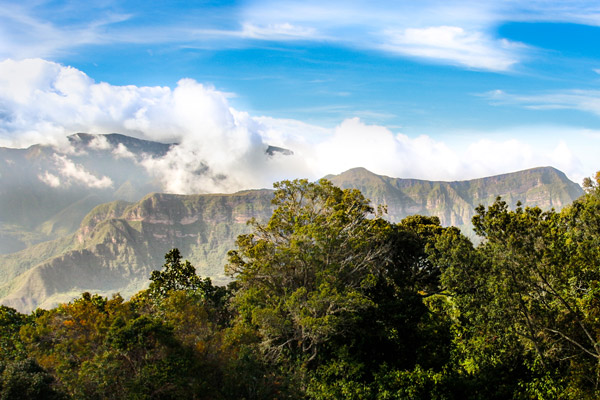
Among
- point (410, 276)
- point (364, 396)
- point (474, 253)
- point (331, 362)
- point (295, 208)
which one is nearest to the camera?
point (364, 396)

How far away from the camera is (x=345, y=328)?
2212cm


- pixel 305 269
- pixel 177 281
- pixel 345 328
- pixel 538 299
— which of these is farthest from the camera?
pixel 177 281

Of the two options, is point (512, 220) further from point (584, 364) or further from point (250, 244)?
point (250, 244)

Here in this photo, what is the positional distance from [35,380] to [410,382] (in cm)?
1538

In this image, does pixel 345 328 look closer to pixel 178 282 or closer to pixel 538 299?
pixel 538 299


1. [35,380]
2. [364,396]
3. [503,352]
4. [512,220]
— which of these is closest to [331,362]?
[364,396]

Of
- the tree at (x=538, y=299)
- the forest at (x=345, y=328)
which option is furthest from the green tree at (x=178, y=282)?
the tree at (x=538, y=299)

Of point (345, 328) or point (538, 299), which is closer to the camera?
point (538, 299)

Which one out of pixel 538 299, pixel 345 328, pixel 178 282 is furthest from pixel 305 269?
pixel 178 282

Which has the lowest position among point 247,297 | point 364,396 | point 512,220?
point 364,396

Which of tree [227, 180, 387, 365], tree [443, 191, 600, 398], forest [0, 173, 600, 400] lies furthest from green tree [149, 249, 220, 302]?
tree [443, 191, 600, 398]

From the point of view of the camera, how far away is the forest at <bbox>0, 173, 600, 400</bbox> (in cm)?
1471

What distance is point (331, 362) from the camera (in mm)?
21469

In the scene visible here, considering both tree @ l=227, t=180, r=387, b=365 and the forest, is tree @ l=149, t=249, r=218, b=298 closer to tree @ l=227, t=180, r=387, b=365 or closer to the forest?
the forest
